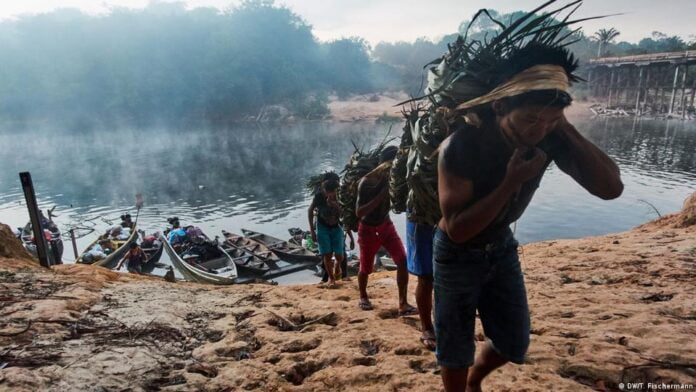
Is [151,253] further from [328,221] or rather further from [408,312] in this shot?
[408,312]

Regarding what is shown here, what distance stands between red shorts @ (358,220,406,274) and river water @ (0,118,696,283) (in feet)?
28.3

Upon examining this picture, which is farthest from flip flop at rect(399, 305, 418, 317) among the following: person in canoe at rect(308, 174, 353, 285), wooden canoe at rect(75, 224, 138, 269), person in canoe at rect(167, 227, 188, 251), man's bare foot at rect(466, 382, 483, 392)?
wooden canoe at rect(75, 224, 138, 269)

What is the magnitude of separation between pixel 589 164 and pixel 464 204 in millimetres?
874

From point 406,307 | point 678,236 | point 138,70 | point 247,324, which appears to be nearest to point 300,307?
point 247,324

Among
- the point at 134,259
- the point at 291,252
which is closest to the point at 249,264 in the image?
the point at 291,252

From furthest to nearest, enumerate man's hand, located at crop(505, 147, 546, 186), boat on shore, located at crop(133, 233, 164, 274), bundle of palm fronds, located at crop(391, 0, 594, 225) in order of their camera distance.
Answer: boat on shore, located at crop(133, 233, 164, 274)
bundle of palm fronds, located at crop(391, 0, 594, 225)
man's hand, located at crop(505, 147, 546, 186)

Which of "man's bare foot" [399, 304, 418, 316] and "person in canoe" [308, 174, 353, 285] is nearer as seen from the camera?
"man's bare foot" [399, 304, 418, 316]

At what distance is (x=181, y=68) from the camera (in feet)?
297

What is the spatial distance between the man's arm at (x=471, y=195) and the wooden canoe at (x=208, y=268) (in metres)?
14.1

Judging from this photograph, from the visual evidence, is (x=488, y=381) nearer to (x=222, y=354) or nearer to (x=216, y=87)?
(x=222, y=354)

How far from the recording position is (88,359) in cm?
349

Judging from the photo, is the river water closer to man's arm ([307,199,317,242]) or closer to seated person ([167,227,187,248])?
seated person ([167,227,187,248])

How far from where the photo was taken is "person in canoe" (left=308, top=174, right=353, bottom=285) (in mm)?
7336

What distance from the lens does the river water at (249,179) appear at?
27.0m
